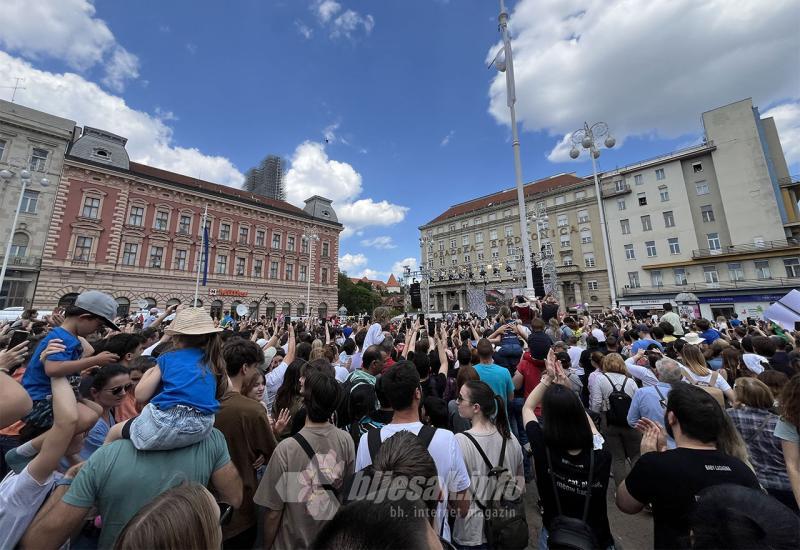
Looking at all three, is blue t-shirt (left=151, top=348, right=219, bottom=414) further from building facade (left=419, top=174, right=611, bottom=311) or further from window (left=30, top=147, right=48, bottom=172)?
window (left=30, top=147, right=48, bottom=172)

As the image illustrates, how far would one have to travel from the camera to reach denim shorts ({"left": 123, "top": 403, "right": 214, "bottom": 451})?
1.68m

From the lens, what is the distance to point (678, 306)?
2920cm

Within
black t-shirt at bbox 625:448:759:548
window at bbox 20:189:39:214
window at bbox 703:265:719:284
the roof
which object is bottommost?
black t-shirt at bbox 625:448:759:548

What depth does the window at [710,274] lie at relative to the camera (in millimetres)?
31297

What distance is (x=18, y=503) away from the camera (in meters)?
1.61

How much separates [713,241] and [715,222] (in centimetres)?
216

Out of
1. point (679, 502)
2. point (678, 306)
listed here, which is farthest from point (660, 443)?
point (678, 306)

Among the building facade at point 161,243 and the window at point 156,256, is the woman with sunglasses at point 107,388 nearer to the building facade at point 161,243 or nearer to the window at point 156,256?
the building facade at point 161,243

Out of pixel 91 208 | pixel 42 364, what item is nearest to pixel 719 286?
pixel 42 364

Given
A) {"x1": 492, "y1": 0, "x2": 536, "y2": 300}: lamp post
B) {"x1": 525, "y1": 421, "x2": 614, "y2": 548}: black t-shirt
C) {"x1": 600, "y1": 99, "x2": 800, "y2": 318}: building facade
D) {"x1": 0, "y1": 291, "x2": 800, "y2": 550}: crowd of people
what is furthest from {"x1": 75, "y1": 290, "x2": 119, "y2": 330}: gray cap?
{"x1": 600, "y1": 99, "x2": 800, "y2": 318}: building facade

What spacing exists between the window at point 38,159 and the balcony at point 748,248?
61701 millimetres

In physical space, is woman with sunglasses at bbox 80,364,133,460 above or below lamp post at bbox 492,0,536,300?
below

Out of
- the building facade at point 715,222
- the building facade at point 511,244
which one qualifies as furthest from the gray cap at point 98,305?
the building facade at point 715,222

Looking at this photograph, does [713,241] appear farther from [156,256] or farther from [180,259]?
[156,256]
